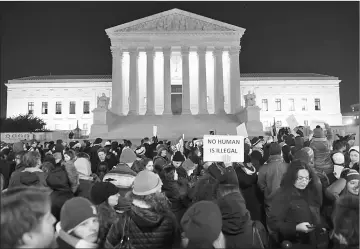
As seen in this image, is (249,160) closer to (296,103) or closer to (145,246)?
(145,246)

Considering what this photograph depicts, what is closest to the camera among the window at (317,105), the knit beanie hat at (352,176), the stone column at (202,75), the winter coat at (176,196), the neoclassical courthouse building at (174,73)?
the knit beanie hat at (352,176)

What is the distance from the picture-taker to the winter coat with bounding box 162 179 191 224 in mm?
6090

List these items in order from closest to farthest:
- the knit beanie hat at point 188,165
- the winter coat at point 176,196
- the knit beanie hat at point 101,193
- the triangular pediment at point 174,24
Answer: the knit beanie hat at point 101,193 < the winter coat at point 176,196 < the knit beanie hat at point 188,165 < the triangular pediment at point 174,24

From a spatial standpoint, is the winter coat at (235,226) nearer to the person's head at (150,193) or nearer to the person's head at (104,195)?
the person's head at (150,193)

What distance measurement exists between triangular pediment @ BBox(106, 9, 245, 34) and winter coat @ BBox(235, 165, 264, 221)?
3922 cm

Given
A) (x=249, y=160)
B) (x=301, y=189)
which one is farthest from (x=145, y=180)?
(x=249, y=160)

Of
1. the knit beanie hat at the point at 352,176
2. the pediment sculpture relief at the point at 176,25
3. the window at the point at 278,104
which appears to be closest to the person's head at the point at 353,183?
the knit beanie hat at the point at 352,176

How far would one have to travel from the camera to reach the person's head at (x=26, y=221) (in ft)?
9.15

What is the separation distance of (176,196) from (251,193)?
5.27 feet

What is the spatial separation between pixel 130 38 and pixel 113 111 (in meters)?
9.38

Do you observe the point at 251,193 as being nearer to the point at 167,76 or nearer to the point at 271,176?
the point at 271,176

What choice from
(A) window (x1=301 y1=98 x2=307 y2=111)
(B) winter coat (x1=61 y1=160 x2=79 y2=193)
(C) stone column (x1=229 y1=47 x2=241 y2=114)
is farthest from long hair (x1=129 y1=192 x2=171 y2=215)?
(A) window (x1=301 y1=98 x2=307 y2=111)

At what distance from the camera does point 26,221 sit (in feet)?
9.37

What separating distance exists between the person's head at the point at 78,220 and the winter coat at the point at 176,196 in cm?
258
